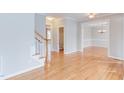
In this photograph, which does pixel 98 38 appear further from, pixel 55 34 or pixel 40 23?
pixel 40 23

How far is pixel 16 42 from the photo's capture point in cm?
417

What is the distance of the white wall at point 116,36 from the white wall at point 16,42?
4.13 metres

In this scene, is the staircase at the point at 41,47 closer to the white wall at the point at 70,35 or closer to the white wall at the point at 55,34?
the white wall at the point at 70,35

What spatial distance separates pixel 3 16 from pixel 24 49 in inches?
49.3

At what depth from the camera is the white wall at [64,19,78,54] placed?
28.8 ft

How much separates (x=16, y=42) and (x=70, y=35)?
17.6 ft

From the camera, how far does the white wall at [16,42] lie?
12.4ft

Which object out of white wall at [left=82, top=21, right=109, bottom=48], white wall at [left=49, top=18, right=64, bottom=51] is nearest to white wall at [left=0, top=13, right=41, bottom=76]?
white wall at [left=49, top=18, right=64, bottom=51]

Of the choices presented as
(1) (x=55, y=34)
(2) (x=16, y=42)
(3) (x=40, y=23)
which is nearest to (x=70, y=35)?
(1) (x=55, y=34)

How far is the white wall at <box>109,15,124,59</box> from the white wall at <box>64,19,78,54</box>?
2722 millimetres

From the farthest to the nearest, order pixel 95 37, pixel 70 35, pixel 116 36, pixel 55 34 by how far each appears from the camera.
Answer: pixel 95 37 → pixel 55 34 → pixel 70 35 → pixel 116 36

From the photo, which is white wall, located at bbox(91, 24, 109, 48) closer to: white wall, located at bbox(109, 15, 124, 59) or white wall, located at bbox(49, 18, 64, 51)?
white wall, located at bbox(49, 18, 64, 51)

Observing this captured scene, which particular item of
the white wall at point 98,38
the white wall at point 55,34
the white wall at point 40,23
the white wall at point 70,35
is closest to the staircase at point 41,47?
the white wall at point 40,23
